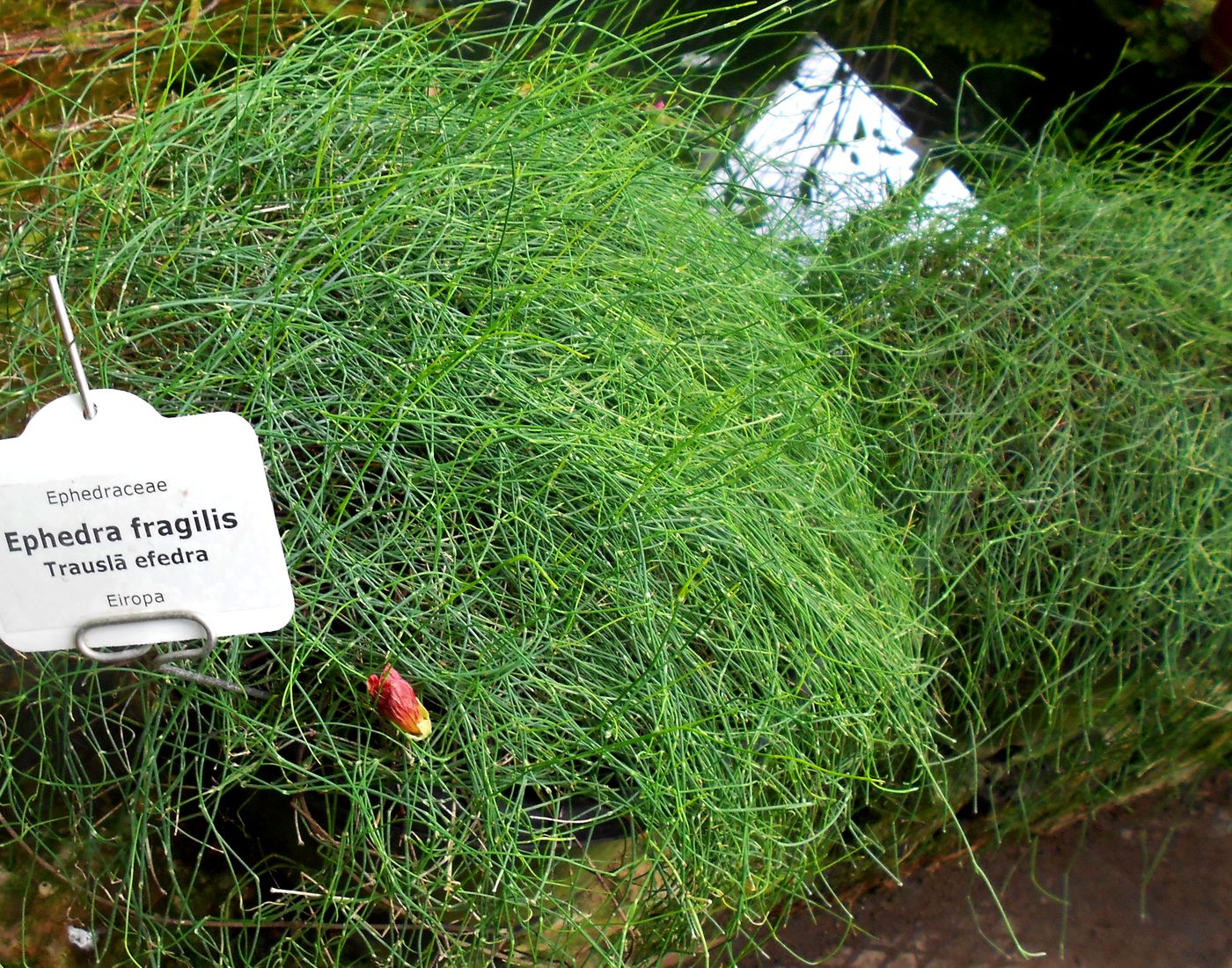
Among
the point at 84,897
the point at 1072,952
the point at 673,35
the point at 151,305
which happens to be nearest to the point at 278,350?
the point at 151,305

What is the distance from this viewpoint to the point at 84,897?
61 centimetres

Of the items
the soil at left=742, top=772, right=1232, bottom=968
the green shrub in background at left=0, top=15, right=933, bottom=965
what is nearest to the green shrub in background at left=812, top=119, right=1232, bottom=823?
the soil at left=742, top=772, right=1232, bottom=968

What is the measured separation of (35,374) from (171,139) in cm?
16

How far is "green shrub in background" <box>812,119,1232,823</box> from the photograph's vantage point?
93 cm

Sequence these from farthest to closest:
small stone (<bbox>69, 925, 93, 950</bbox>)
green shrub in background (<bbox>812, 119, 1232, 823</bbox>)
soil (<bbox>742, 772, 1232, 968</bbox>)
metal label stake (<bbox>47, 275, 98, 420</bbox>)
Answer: soil (<bbox>742, 772, 1232, 968</bbox>)
green shrub in background (<bbox>812, 119, 1232, 823</bbox>)
small stone (<bbox>69, 925, 93, 950</bbox>)
metal label stake (<bbox>47, 275, 98, 420</bbox>)

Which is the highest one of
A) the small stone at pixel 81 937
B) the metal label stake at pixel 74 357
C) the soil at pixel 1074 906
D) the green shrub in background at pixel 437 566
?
the metal label stake at pixel 74 357

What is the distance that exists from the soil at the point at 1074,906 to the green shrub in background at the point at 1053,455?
0.57ft

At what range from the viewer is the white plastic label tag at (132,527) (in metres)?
0.44

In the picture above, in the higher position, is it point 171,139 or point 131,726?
point 171,139

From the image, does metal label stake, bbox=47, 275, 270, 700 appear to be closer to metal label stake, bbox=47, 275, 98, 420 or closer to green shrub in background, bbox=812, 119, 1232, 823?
metal label stake, bbox=47, 275, 98, 420

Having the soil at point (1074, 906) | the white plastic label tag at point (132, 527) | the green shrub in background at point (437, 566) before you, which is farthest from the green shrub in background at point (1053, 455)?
the white plastic label tag at point (132, 527)

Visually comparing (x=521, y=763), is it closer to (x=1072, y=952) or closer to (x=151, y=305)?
(x=151, y=305)

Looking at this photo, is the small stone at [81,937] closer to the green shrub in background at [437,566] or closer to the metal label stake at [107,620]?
the green shrub in background at [437,566]

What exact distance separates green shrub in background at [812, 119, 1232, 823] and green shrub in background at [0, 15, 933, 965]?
0.28 m
